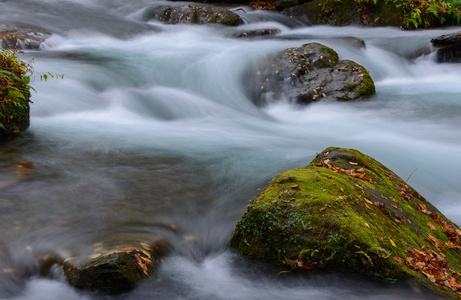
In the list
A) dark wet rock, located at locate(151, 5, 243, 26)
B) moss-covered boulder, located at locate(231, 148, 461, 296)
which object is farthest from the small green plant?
dark wet rock, located at locate(151, 5, 243, 26)

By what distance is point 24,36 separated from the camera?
11.2 metres

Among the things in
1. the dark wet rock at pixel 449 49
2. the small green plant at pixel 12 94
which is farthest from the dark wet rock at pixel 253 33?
the small green plant at pixel 12 94

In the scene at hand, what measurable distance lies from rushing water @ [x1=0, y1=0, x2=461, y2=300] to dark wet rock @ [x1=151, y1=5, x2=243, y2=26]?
0.72m

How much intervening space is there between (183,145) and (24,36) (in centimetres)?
743

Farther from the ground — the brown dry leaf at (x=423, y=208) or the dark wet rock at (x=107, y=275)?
the brown dry leaf at (x=423, y=208)

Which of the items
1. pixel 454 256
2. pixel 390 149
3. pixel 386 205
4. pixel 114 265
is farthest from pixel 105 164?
pixel 390 149

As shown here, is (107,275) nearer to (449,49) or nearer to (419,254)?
(419,254)

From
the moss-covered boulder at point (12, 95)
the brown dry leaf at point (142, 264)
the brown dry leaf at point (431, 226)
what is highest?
the moss-covered boulder at point (12, 95)

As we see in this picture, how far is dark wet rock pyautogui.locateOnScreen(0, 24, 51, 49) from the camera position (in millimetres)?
10570

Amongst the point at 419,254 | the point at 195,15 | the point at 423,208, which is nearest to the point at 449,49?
the point at 195,15

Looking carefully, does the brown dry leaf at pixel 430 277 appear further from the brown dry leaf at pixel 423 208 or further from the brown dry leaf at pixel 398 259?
the brown dry leaf at pixel 423 208

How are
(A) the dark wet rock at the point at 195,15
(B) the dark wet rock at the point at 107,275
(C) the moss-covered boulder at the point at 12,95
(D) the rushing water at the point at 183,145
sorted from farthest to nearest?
1. (A) the dark wet rock at the point at 195,15
2. (C) the moss-covered boulder at the point at 12,95
3. (D) the rushing water at the point at 183,145
4. (B) the dark wet rock at the point at 107,275

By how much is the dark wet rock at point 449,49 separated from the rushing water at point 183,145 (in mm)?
247

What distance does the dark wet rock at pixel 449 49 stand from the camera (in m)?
11.8
